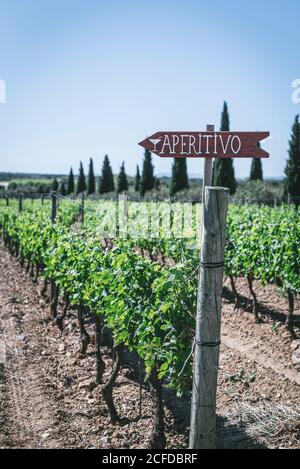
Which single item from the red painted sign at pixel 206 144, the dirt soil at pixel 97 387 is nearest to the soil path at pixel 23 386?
the dirt soil at pixel 97 387

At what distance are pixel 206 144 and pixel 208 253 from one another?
2.73 ft

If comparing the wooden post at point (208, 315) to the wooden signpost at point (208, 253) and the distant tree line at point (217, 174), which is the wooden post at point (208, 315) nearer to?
the wooden signpost at point (208, 253)

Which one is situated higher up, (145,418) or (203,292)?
(203,292)

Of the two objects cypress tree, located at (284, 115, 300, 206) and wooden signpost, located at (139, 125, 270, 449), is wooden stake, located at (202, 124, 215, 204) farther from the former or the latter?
cypress tree, located at (284, 115, 300, 206)

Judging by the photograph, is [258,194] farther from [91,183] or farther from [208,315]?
[208,315]

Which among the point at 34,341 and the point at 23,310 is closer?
the point at 34,341

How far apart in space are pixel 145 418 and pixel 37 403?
138 centimetres

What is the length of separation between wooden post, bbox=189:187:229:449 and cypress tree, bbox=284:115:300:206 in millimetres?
34145

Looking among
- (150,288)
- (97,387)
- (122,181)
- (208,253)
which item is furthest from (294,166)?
(208,253)

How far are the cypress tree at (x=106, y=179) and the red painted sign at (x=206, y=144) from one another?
52.6 meters

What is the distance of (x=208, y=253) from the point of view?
3.30 m

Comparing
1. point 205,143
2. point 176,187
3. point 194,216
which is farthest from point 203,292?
point 176,187

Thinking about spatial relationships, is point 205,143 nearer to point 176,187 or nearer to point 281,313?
point 281,313

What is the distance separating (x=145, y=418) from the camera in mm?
5051
